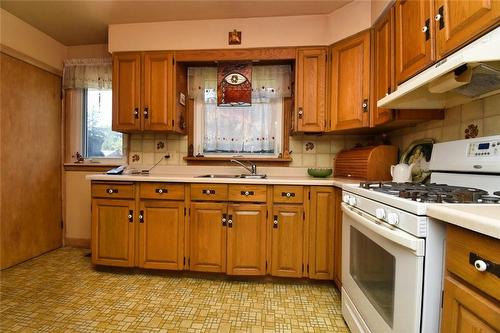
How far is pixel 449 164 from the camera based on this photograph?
1.35 meters

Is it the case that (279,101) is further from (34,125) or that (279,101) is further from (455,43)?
(34,125)

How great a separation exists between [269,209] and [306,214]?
30cm

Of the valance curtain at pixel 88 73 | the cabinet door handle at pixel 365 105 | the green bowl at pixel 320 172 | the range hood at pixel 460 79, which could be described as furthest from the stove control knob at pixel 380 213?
the valance curtain at pixel 88 73

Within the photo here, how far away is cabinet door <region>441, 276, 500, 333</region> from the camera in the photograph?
2.04ft

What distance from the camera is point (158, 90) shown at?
238cm

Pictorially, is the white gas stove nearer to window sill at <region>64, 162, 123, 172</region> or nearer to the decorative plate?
the decorative plate

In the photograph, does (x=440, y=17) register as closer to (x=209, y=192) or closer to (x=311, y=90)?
(x=311, y=90)

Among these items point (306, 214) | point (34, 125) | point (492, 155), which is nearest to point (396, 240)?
point (492, 155)

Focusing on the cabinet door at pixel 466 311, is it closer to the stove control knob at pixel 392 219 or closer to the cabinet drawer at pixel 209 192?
the stove control knob at pixel 392 219

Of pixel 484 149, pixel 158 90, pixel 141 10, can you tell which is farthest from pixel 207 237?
pixel 141 10

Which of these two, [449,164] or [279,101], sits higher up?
[279,101]

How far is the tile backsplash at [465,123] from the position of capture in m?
1.24

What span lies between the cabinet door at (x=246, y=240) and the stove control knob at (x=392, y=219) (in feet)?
3.71

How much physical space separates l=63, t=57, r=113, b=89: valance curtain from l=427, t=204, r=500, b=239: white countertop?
3120 mm
